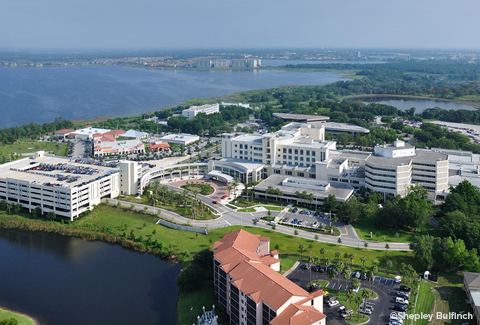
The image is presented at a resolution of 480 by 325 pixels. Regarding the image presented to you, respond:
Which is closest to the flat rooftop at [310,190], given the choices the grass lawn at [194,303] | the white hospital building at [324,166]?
the white hospital building at [324,166]

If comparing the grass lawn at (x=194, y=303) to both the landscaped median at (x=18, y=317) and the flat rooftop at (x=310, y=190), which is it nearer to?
the landscaped median at (x=18, y=317)

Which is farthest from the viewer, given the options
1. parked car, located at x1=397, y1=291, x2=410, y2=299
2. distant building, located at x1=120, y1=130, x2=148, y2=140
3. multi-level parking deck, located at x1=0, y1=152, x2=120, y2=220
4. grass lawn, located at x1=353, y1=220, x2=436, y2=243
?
distant building, located at x1=120, y1=130, x2=148, y2=140

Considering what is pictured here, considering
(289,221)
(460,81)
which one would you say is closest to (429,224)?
(289,221)

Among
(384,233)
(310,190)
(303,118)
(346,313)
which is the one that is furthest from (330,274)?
(303,118)

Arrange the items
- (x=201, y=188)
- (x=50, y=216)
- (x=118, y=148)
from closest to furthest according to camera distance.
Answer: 1. (x=50, y=216)
2. (x=201, y=188)
3. (x=118, y=148)

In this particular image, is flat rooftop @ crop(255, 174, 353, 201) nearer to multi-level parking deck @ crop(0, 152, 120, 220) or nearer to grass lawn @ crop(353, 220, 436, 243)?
grass lawn @ crop(353, 220, 436, 243)

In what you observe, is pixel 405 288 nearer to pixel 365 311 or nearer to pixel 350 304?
pixel 365 311

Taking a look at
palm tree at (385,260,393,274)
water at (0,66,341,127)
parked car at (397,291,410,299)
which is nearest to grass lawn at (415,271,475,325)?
parked car at (397,291,410,299)
